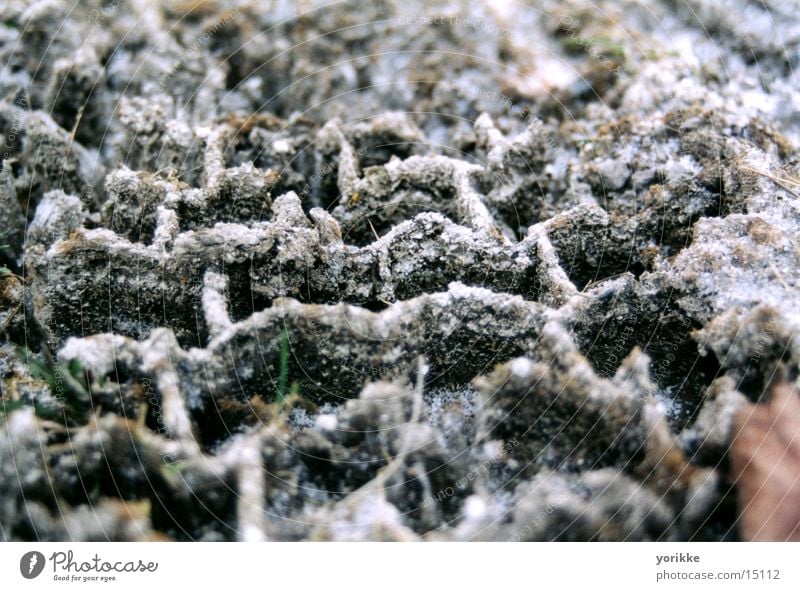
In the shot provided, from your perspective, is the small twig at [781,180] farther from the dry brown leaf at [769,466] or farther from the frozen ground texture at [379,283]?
the dry brown leaf at [769,466]

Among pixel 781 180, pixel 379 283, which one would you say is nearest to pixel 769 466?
pixel 781 180

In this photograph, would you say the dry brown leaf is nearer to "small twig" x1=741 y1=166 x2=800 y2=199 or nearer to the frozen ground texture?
the frozen ground texture

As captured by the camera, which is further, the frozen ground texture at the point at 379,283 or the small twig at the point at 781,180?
the small twig at the point at 781,180

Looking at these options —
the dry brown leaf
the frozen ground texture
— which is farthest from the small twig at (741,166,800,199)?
the dry brown leaf

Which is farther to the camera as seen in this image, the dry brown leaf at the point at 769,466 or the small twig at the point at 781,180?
the small twig at the point at 781,180

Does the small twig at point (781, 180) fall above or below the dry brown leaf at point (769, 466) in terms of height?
above

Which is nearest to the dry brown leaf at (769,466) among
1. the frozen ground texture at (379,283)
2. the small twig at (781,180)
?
the frozen ground texture at (379,283)
